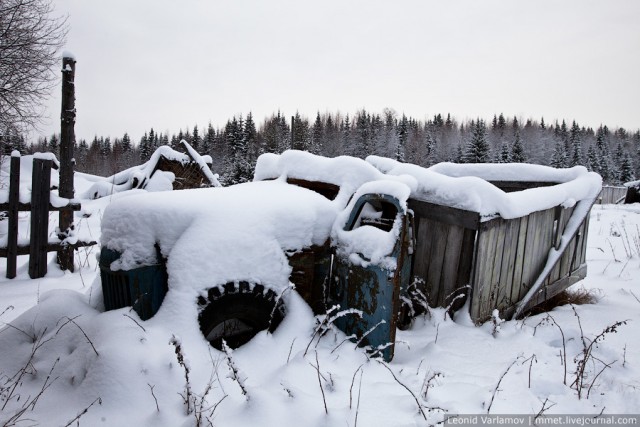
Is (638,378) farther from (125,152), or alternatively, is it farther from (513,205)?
(125,152)

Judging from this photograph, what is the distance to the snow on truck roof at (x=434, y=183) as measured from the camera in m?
3.04

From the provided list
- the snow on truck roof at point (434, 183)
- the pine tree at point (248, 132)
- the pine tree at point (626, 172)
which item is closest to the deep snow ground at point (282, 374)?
the snow on truck roof at point (434, 183)

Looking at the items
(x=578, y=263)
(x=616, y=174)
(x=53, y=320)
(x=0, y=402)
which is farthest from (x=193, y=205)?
(x=616, y=174)

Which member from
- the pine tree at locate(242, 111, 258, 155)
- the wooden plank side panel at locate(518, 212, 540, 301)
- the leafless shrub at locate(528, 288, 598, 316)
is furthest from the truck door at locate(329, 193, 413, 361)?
the pine tree at locate(242, 111, 258, 155)

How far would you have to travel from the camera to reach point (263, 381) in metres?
2.14

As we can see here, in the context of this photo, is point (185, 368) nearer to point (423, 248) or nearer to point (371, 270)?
point (371, 270)

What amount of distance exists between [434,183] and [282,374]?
2170 millimetres

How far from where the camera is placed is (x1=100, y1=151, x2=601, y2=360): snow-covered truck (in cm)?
228

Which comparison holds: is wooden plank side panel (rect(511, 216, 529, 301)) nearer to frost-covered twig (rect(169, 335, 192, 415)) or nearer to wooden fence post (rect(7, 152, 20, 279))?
frost-covered twig (rect(169, 335, 192, 415))

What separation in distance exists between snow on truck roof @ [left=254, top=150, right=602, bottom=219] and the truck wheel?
46.5 inches

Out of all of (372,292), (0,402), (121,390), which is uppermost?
(372,292)

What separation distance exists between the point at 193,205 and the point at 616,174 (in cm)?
6738

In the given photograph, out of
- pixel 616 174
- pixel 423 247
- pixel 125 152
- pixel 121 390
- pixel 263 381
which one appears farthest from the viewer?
pixel 125 152

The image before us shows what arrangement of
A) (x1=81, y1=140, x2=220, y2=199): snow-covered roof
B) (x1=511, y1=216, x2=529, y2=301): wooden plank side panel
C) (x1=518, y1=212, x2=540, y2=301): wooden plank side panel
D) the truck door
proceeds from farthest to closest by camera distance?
(x1=81, y1=140, x2=220, y2=199): snow-covered roof < (x1=518, y1=212, x2=540, y2=301): wooden plank side panel < (x1=511, y1=216, x2=529, y2=301): wooden plank side panel < the truck door
